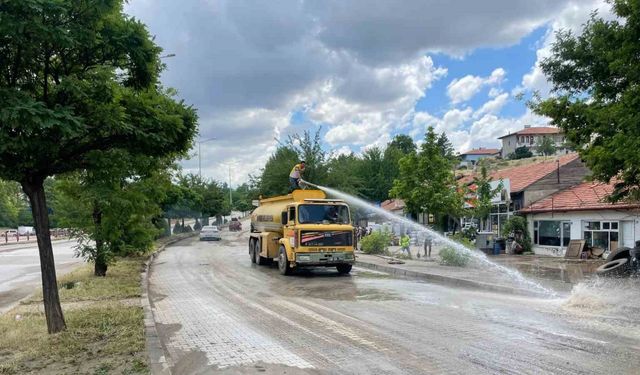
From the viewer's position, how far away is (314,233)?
1775cm

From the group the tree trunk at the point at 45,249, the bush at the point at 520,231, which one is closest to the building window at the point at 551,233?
the bush at the point at 520,231

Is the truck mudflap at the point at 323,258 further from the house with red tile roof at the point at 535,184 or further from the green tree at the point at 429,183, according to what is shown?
the house with red tile roof at the point at 535,184

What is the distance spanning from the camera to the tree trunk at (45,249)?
834 cm

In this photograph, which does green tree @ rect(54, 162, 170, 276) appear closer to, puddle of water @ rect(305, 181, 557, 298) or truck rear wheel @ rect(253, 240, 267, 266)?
truck rear wheel @ rect(253, 240, 267, 266)

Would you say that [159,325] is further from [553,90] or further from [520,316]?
[553,90]

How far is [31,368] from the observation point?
22.0 ft

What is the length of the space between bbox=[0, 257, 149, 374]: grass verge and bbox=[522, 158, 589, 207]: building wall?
23.4 m

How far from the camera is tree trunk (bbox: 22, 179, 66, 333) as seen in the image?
328 inches

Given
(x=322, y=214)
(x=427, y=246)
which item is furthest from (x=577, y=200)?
(x=322, y=214)

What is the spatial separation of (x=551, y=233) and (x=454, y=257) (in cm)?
945

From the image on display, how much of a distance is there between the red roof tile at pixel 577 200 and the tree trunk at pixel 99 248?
20258 mm

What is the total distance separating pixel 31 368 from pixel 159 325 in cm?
322

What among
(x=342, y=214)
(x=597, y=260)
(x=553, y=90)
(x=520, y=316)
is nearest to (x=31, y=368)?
(x=520, y=316)

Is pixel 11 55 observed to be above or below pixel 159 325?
above
